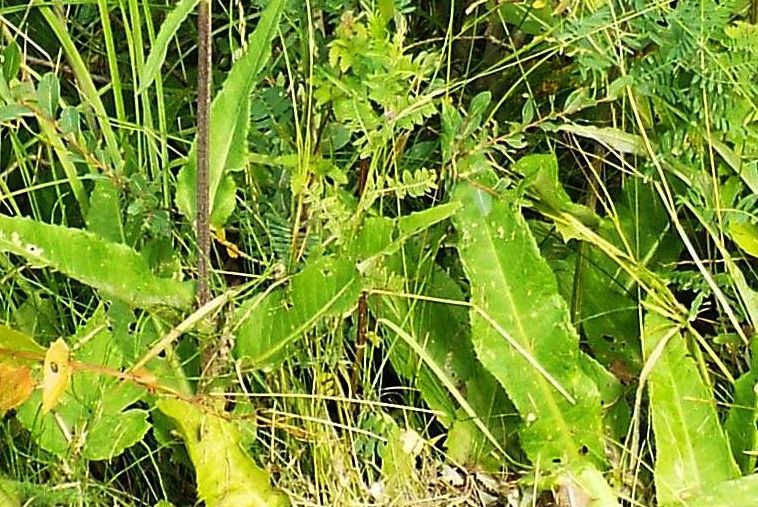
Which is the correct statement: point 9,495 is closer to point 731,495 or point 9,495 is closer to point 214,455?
point 214,455

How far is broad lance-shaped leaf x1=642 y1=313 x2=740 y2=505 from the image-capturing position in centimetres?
94

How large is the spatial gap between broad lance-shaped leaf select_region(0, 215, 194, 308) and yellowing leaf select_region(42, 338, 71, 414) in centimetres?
12

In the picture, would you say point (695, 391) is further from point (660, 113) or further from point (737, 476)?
point (660, 113)

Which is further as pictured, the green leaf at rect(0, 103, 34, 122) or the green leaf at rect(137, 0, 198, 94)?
the green leaf at rect(0, 103, 34, 122)

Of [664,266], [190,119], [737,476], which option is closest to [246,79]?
[190,119]

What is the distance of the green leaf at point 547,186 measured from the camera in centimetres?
99

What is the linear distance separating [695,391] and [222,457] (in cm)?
45

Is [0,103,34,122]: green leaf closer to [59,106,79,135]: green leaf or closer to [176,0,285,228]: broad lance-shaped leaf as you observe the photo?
[59,106,79,135]: green leaf

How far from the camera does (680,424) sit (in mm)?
960

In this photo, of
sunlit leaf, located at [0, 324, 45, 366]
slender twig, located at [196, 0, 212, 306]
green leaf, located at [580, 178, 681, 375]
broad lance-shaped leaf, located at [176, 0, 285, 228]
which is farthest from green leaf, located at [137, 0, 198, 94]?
green leaf, located at [580, 178, 681, 375]

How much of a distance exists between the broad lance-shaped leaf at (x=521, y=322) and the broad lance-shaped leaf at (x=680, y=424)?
59 mm

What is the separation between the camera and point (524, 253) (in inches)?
38.0

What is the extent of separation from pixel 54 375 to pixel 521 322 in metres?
0.44

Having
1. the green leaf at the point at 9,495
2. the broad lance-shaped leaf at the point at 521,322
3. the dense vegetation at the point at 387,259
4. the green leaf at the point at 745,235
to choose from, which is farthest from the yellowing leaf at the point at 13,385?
the green leaf at the point at 745,235
